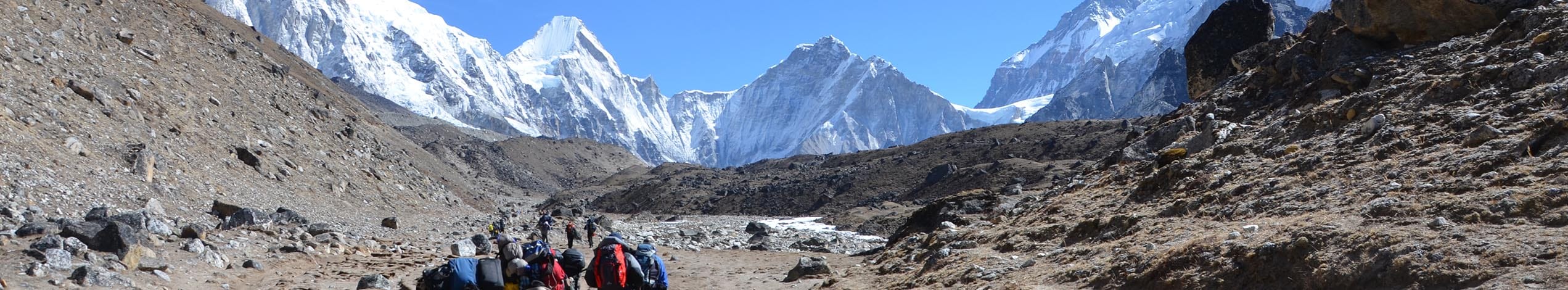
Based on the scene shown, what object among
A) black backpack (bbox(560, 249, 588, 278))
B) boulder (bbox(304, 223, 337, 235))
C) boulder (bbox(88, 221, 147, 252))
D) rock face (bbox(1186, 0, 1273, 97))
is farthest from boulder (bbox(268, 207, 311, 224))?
rock face (bbox(1186, 0, 1273, 97))

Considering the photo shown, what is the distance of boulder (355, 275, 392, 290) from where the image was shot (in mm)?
11672

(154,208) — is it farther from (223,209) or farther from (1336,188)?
(1336,188)

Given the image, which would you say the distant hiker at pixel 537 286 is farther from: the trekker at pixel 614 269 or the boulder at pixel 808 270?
the boulder at pixel 808 270

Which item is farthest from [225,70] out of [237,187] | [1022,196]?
[1022,196]

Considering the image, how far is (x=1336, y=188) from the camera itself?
34.0ft

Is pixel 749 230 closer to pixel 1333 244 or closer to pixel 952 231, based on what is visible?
pixel 952 231

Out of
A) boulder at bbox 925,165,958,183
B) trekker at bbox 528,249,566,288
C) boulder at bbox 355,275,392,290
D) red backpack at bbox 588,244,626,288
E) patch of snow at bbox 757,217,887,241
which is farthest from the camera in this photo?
boulder at bbox 925,165,958,183

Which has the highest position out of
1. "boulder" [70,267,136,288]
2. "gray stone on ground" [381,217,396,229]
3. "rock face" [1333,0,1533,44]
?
"rock face" [1333,0,1533,44]

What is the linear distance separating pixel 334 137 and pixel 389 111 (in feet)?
383

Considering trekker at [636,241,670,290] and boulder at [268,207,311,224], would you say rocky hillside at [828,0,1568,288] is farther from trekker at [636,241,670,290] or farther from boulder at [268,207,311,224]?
boulder at [268,207,311,224]

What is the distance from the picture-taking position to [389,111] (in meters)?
144

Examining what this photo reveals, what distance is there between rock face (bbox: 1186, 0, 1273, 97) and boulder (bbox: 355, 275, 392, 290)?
73.6ft

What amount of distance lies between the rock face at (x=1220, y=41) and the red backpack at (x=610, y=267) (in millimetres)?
22088

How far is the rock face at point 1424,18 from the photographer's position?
15656 millimetres
